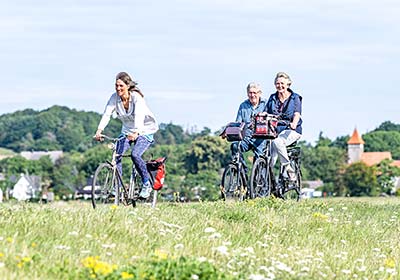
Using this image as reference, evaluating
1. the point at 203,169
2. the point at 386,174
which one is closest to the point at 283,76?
the point at 203,169

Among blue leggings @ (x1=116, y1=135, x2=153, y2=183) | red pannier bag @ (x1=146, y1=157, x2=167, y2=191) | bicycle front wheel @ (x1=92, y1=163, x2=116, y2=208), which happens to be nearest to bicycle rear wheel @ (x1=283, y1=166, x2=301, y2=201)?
red pannier bag @ (x1=146, y1=157, x2=167, y2=191)

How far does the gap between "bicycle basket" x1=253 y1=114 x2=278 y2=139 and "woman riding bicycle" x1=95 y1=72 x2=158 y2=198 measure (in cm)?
208

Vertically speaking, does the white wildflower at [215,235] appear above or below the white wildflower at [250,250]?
above

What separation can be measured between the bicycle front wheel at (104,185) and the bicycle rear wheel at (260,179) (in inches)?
109

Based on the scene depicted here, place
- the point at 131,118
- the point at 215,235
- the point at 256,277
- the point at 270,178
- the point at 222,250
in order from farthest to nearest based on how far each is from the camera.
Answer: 1. the point at 270,178
2. the point at 131,118
3. the point at 215,235
4. the point at 222,250
5. the point at 256,277

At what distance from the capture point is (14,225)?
1012cm

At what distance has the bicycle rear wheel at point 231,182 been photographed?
1697 centimetres

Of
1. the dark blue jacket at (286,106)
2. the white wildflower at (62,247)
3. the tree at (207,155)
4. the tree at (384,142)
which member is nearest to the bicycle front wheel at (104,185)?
the dark blue jacket at (286,106)

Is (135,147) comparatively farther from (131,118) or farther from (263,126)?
(263,126)

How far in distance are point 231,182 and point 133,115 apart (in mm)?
2863

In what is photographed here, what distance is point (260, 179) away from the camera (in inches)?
673

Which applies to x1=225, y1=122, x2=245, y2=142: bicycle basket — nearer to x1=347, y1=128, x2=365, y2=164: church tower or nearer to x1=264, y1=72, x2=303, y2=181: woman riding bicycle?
x1=264, y1=72, x2=303, y2=181: woman riding bicycle

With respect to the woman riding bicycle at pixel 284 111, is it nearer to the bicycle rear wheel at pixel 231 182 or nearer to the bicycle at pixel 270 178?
the bicycle at pixel 270 178

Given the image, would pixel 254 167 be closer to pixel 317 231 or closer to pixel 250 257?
pixel 317 231
